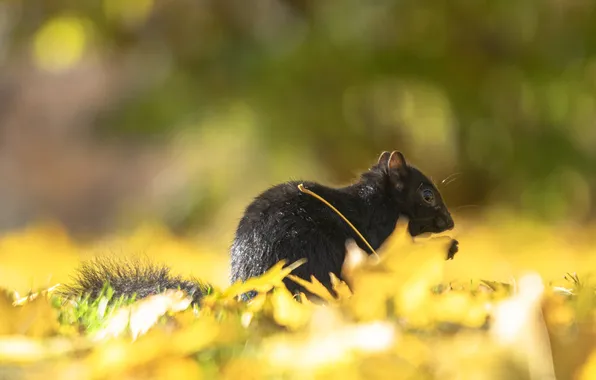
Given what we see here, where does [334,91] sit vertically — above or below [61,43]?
below

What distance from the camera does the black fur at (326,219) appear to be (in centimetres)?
120

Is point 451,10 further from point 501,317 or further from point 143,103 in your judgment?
point 501,317

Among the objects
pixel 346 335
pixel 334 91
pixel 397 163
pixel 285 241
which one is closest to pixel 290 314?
pixel 346 335

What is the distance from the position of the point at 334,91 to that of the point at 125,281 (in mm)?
2249

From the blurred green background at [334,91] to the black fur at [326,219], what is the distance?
1.51 m

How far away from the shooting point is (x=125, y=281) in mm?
1156

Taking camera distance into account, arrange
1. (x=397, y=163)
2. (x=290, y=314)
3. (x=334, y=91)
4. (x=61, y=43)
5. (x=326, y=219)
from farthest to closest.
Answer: (x=334, y=91) < (x=61, y=43) < (x=397, y=163) < (x=326, y=219) < (x=290, y=314)

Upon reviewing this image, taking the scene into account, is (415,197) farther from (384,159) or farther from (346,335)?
(346,335)

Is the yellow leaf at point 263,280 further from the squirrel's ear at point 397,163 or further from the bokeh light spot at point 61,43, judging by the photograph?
the bokeh light spot at point 61,43

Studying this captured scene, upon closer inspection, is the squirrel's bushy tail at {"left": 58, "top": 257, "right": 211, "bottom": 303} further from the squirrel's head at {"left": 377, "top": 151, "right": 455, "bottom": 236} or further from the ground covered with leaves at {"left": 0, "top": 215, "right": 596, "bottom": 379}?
the squirrel's head at {"left": 377, "top": 151, "right": 455, "bottom": 236}

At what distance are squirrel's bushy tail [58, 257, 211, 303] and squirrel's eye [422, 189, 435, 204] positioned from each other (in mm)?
589

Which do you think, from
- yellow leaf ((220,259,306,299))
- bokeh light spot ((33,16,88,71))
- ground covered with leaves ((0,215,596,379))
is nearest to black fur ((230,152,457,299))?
yellow leaf ((220,259,306,299))

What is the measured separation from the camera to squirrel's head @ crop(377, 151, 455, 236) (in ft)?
5.38

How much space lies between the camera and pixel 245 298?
1180 millimetres
